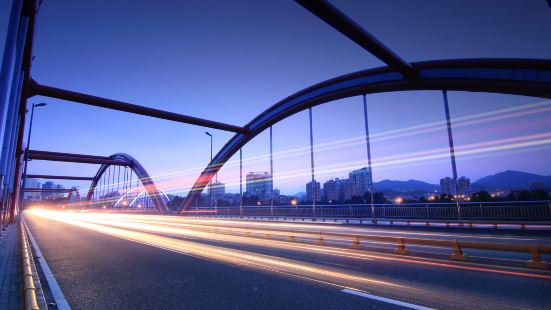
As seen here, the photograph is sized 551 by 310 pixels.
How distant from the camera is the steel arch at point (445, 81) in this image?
17641mm

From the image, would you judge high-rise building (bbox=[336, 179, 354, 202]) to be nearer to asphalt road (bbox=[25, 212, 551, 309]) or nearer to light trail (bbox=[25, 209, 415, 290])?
light trail (bbox=[25, 209, 415, 290])

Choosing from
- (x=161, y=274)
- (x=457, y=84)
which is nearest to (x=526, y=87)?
(x=457, y=84)

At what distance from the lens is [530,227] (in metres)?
16.6

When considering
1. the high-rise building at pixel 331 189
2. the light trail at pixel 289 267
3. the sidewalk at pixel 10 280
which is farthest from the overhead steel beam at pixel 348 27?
the high-rise building at pixel 331 189

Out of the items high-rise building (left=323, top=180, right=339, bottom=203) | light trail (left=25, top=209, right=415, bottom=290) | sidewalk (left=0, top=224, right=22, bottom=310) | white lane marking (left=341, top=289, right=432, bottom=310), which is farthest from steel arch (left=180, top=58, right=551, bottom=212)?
high-rise building (left=323, top=180, right=339, bottom=203)

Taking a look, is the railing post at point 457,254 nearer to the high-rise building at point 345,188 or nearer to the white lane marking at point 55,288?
the white lane marking at point 55,288

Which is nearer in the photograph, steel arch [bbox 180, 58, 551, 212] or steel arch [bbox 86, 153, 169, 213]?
steel arch [bbox 180, 58, 551, 212]

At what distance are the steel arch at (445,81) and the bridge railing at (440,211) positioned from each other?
6741mm

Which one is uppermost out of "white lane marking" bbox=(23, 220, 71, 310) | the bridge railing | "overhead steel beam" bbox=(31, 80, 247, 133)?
"overhead steel beam" bbox=(31, 80, 247, 133)

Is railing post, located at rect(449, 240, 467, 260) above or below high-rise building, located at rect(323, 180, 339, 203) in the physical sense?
below

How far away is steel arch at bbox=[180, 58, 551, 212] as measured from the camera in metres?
17.6

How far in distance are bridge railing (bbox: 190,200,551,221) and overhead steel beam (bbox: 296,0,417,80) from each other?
10200 millimetres

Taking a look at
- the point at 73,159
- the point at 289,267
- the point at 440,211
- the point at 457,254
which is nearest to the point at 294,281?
the point at 289,267

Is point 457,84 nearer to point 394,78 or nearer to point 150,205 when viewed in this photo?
point 394,78
